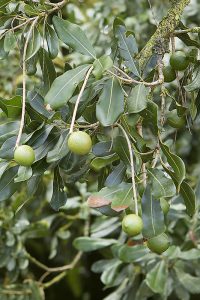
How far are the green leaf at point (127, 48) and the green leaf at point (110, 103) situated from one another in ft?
0.33

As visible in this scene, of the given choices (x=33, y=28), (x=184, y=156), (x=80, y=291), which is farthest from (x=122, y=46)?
(x=80, y=291)

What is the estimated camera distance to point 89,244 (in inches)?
73.1

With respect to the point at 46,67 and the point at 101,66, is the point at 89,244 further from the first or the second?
the point at 101,66

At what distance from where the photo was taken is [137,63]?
3.51ft

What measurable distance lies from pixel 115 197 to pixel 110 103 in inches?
5.5

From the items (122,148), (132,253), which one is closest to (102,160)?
(122,148)

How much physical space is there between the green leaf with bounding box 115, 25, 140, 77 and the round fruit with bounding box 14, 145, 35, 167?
25 centimetres

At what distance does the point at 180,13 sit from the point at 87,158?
1.00 feet

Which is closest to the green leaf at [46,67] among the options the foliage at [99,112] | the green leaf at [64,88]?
the foliage at [99,112]

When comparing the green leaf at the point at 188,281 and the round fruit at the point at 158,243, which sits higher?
the round fruit at the point at 158,243

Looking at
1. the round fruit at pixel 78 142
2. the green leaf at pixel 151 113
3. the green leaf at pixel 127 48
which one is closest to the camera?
the round fruit at pixel 78 142

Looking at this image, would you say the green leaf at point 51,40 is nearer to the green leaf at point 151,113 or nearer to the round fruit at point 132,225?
the green leaf at point 151,113

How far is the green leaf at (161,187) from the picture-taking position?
95 centimetres

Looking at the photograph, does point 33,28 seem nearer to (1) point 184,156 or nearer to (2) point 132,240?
(2) point 132,240
